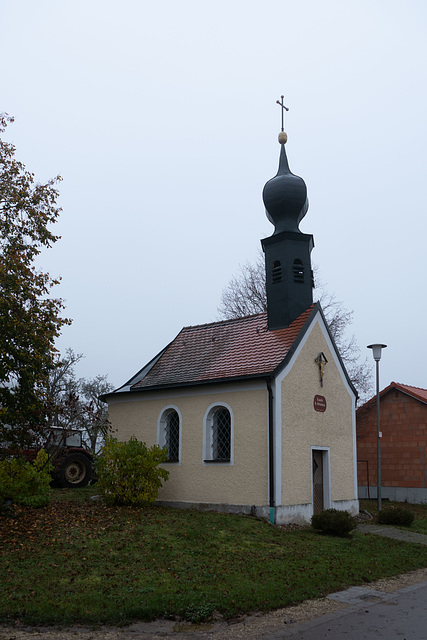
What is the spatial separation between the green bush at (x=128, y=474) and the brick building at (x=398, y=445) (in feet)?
39.1

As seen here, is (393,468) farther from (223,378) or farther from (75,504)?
(75,504)

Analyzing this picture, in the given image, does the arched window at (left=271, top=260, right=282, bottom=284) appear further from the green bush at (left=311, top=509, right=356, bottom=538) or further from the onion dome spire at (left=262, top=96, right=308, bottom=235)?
the green bush at (left=311, top=509, right=356, bottom=538)

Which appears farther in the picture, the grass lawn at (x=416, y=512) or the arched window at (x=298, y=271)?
the arched window at (x=298, y=271)

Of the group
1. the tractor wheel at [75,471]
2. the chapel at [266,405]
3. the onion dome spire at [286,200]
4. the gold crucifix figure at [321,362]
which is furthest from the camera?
the onion dome spire at [286,200]

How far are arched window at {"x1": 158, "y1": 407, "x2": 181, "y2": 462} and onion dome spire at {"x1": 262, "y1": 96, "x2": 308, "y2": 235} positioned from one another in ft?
21.0

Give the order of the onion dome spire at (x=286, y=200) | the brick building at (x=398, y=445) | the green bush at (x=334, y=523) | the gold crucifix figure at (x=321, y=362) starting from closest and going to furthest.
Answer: the green bush at (x=334, y=523), the gold crucifix figure at (x=321, y=362), the onion dome spire at (x=286, y=200), the brick building at (x=398, y=445)

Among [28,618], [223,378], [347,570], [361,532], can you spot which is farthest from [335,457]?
[28,618]

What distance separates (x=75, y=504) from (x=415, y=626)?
983 cm

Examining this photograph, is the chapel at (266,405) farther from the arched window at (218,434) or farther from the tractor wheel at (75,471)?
the tractor wheel at (75,471)

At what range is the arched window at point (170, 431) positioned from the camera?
680 inches

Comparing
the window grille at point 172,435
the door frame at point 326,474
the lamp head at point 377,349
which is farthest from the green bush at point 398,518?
the window grille at point 172,435

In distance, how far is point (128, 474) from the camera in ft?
48.4

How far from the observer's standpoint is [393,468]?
2339 centimetres

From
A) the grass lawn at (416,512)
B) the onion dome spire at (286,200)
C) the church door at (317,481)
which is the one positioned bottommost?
the grass lawn at (416,512)
